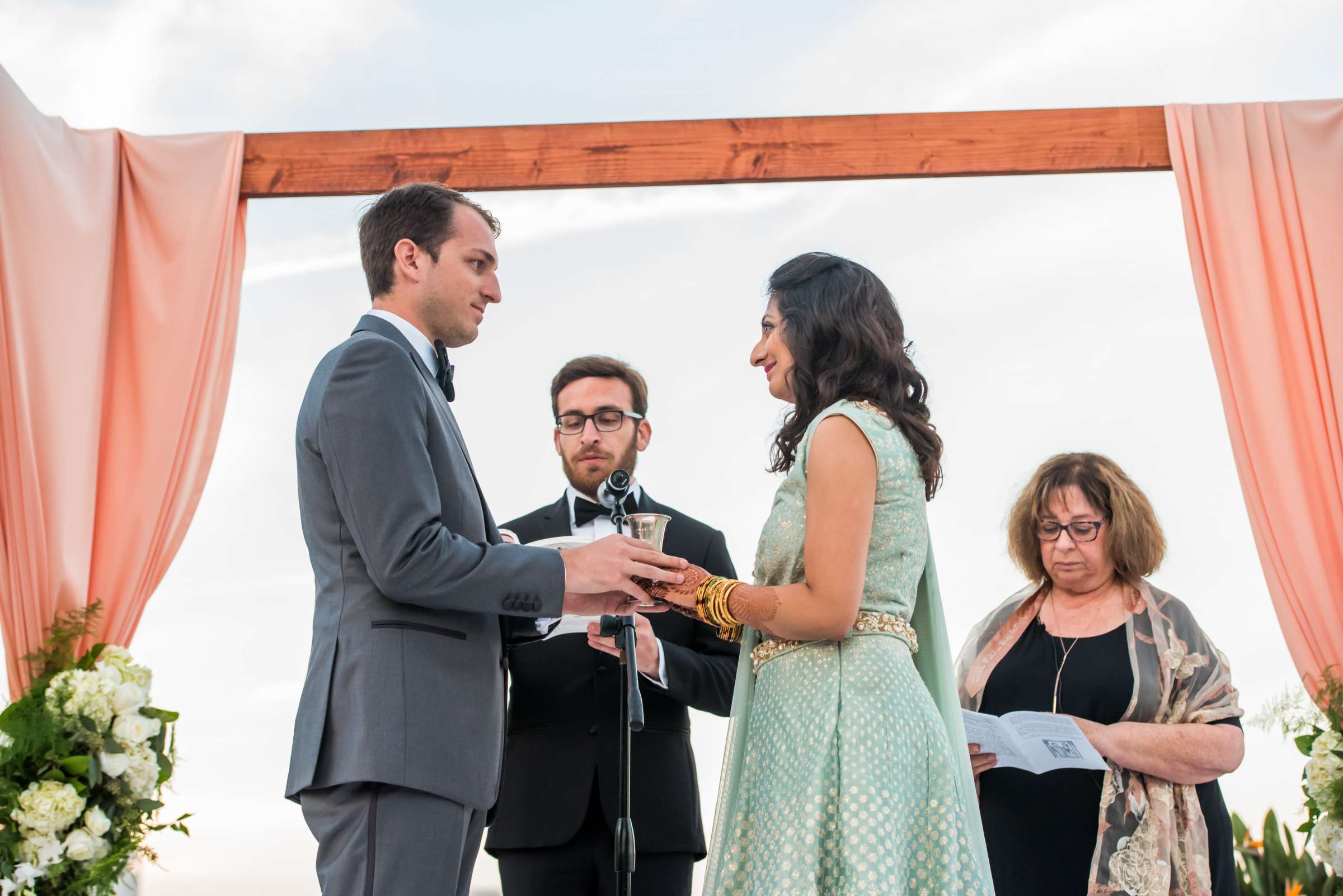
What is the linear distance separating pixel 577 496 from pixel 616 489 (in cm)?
78

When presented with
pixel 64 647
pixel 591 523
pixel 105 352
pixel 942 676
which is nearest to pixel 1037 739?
pixel 942 676

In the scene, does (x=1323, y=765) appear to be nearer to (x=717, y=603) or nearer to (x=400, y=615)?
(x=717, y=603)

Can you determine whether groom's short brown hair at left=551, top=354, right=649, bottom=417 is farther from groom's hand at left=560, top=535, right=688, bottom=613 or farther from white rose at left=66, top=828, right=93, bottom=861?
white rose at left=66, top=828, right=93, bottom=861

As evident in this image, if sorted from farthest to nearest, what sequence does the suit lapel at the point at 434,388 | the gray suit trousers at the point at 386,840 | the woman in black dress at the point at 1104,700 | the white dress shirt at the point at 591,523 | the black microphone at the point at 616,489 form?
the white dress shirt at the point at 591,523 < the woman in black dress at the point at 1104,700 < the black microphone at the point at 616,489 < the suit lapel at the point at 434,388 < the gray suit trousers at the point at 386,840

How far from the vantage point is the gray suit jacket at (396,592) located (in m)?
1.83

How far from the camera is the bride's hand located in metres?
2.23

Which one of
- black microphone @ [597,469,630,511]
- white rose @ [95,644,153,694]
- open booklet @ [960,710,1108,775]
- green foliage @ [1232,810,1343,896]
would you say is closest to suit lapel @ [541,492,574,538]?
black microphone @ [597,469,630,511]

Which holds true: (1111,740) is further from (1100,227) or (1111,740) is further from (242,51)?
(242,51)

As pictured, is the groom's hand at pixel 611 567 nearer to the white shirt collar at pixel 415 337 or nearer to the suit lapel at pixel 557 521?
the white shirt collar at pixel 415 337

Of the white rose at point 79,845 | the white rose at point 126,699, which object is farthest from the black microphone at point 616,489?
the white rose at point 79,845

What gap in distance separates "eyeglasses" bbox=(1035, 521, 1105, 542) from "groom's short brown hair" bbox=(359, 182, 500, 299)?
6.02 ft

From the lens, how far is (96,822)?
3.09 meters


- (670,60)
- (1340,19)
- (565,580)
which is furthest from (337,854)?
(1340,19)

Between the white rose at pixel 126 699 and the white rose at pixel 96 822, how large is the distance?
9.9 inches
